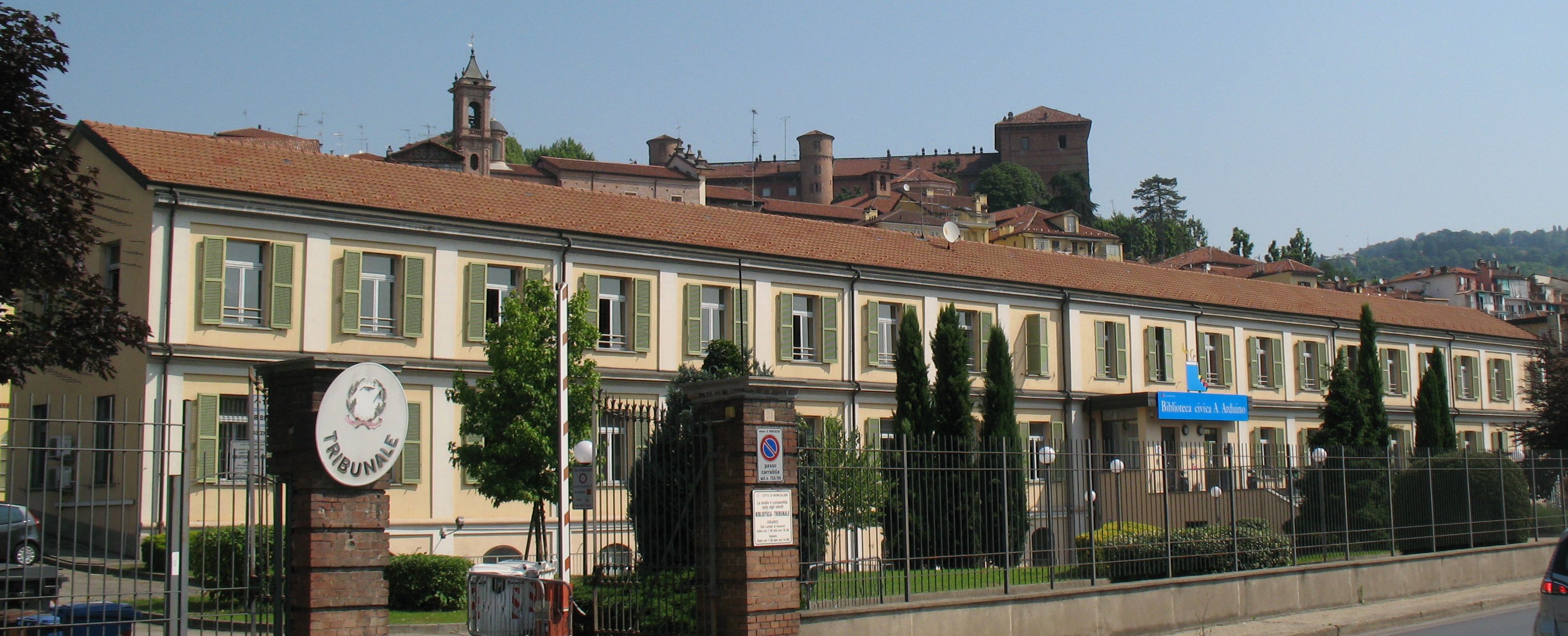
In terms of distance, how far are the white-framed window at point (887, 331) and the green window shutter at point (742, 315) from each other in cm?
423

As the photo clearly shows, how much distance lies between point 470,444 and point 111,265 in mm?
8728

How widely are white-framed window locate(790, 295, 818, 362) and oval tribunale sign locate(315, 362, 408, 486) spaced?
24.3 metres

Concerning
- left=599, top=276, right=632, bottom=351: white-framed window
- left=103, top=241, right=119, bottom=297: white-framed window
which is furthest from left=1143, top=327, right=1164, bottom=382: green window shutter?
left=103, top=241, right=119, bottom=297: white-framed window

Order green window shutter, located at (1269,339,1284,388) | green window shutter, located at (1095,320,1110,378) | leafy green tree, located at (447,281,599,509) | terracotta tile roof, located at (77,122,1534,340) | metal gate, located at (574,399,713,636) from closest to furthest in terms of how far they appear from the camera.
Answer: metal gate, located at (574,399,713,636) → leafy green tree, located at (447,281,599,509) → terracotta tile roof, located at (77,122,1534,340) → green window shutter, located at (1095,320,1110,378) → green window shutter, located at (1269,339,1284,388)

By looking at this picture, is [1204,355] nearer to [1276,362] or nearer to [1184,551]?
[1276,362]

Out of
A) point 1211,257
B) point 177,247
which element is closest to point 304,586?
point 177,247

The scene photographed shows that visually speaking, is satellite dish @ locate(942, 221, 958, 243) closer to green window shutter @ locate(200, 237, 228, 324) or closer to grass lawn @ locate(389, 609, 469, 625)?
green window shutter @ locate(200, 237, 228, 324)

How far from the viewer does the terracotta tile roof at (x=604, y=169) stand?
9838 cm

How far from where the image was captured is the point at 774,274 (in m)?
34.2

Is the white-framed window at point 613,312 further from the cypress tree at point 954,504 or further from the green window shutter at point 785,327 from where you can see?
the cypress tree at point 954,504

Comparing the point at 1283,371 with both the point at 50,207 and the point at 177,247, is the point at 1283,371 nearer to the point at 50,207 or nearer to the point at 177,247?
the point at 177,247

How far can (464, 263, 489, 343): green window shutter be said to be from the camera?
29297 mm

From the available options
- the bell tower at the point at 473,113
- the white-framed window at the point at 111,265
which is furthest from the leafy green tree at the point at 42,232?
the bell tower at the point at 473,113

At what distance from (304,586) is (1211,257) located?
10481cm
